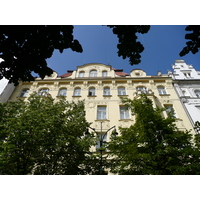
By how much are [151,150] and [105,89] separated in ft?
32.4

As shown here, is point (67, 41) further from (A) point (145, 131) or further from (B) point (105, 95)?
(B) point (105, 95)

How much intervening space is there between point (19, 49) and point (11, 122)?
3.34 meters

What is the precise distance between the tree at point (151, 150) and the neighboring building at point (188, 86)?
6.77 m

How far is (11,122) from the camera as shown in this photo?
5.71 metres

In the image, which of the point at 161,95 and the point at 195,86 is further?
the point at 195,86

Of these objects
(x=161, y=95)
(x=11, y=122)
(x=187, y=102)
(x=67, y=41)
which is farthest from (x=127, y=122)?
(x=67, y=41)

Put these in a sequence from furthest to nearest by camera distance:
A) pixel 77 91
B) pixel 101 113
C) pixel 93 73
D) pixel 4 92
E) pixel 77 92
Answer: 1. pixel 93 73
2. pixel 77 91
3. pixel 77 92
4. pixel 4 92
5. pixel 101 113

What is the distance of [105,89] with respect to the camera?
1529 centimetres

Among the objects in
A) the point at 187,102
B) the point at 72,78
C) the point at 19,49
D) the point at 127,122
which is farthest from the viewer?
the point at 72,78

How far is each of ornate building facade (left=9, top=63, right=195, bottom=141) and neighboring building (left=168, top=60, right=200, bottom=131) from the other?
1.84 feet

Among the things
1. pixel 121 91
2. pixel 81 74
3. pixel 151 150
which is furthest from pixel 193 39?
pixel 81 74

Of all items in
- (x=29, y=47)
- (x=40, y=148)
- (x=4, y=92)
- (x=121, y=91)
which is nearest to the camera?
(x=29, y=47)

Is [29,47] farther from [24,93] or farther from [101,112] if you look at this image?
[24,93]

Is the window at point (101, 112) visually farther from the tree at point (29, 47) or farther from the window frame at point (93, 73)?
the tree at point (29, 47)
